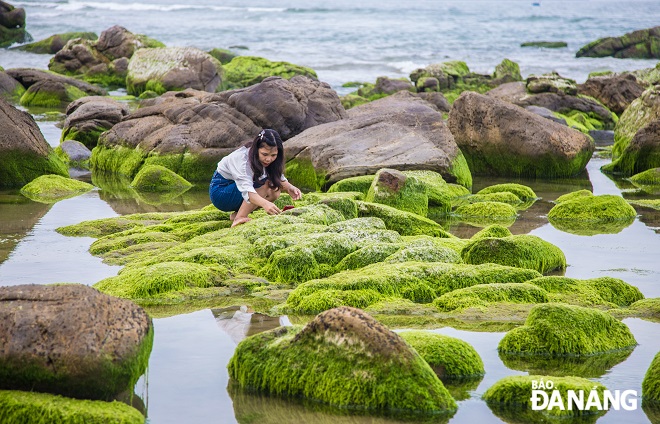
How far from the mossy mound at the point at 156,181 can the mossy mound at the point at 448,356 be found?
36.2ft

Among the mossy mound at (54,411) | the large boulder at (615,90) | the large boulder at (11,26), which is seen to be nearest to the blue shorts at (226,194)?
the mossy mound at (54,411)

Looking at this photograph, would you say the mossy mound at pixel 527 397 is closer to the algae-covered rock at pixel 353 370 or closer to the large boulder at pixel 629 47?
the algae-covered rock at pixel 353 370

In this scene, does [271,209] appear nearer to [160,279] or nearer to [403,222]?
[403,222]

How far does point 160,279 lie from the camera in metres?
9.55

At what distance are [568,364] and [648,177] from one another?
12.8m

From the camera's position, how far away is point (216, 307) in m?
9.13

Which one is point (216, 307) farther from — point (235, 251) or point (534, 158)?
point (534, 158)

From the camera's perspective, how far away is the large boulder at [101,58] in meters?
40.4

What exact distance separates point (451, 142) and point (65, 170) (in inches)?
307

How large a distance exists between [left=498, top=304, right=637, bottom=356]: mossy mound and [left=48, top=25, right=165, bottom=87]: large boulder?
3462 cm

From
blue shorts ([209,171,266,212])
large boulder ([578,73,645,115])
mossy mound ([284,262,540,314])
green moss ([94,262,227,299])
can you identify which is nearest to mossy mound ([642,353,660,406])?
mossy mound ([284,262,540,314])

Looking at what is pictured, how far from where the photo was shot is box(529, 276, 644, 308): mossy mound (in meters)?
9.16

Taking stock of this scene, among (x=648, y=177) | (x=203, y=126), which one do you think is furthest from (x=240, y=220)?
(x=648, y=177)

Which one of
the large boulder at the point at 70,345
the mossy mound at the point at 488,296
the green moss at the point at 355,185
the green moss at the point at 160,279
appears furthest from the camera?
the green moss at the point at 355,185
